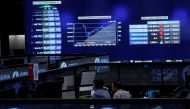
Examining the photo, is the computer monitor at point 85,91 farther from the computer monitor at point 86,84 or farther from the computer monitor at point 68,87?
the computer monitor at point 68,87

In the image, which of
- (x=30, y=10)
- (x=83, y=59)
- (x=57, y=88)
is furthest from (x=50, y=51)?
(x=57, y=88)

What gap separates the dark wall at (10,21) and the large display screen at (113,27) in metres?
7.62

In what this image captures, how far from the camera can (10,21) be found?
68.4ft

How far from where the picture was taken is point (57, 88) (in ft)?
19.9

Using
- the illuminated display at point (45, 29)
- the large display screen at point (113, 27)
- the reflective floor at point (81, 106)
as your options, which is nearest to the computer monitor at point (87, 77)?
the reflective floor at point (81, 106)

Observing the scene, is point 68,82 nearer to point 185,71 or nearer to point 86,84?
point 86,84

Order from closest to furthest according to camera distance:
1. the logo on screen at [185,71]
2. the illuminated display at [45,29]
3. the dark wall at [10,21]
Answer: the logo on screen at [185,71] → the illuminated display at [45,29] → the dark wall at [10,21]

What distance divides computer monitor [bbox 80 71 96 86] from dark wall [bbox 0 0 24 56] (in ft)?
43.6

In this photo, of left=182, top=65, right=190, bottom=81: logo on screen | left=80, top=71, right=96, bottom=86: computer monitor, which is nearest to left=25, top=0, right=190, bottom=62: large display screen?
left=182, top=65, right=190, bottom=81: logo on screen

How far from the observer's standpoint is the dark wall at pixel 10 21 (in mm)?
20373

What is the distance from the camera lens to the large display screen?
12672mm

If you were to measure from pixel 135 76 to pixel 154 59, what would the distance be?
5.05 meters

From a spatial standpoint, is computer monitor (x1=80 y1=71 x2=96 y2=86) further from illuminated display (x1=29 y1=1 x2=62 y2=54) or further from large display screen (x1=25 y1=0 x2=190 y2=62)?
illuminated display (x1=29 y1=1 x2=62 y2=54)

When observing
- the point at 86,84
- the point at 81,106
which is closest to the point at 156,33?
the point at 86,84
